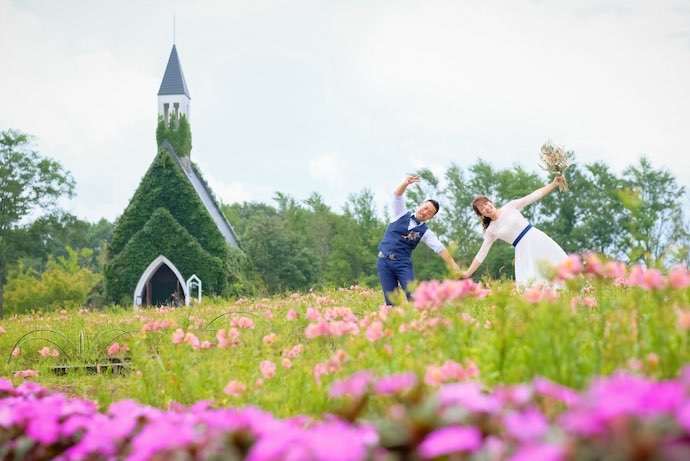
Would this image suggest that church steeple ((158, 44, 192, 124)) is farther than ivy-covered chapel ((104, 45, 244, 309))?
Yes

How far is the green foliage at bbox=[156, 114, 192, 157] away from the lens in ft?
114

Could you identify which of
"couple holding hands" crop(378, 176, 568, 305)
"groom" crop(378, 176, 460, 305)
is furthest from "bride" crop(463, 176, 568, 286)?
"groom" crop(378, 176, 460, 305)

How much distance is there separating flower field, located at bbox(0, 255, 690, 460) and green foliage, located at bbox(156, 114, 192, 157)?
30.5m

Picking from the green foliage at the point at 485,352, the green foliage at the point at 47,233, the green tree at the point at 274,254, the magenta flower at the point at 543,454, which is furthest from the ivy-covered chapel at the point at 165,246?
the magenta flower at the point at 543,454

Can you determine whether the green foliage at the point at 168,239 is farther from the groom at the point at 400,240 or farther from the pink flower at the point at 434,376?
the pink flower at the point at 434,376

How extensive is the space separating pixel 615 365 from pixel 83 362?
6.51m

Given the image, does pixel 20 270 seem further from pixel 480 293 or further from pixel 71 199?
pixel 480 293

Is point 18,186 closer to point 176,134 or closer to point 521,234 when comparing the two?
point 176,134

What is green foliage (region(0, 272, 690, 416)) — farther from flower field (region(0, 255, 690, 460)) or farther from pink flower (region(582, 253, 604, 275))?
pink flower (region(582, 253, 604, 275))

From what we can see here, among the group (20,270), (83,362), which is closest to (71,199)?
(20,270)

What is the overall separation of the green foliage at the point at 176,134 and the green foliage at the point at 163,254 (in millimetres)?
4958

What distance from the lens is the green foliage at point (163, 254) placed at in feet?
101

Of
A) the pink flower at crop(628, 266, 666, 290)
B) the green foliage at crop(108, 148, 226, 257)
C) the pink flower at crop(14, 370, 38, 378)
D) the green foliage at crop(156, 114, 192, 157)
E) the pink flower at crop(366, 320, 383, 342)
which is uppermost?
the green foliage at crop(156, 114, 192, 157)

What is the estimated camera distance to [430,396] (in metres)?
2.00
